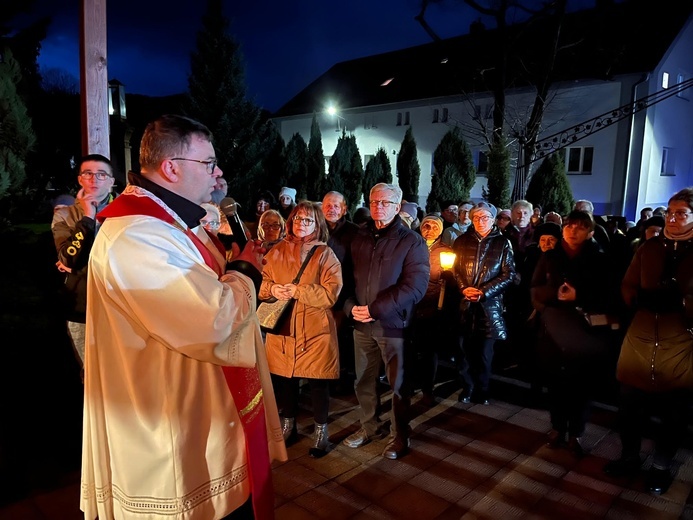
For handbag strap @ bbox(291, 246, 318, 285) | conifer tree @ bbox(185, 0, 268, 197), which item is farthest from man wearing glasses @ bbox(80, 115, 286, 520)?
conifer tree @ bbox(185, 0, 268, 197)

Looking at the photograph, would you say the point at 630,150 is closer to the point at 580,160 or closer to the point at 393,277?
the point at 580,160

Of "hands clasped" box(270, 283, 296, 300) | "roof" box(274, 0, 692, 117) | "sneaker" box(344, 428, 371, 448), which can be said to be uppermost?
"roof" box(274, 0, 692, 117)

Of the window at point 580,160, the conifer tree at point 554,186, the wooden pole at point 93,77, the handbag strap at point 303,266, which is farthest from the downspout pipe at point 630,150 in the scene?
the wooden pole at point 93,77

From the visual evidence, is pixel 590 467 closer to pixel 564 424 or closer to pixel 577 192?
pixel 564 424

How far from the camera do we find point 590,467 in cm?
390

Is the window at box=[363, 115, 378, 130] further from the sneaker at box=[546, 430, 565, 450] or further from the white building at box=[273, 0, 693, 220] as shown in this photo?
the sneaker at box=[546, 430, 565, 450]

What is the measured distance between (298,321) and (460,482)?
1.68 meters

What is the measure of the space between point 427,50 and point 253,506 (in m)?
31.6

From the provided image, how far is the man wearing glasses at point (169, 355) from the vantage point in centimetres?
174

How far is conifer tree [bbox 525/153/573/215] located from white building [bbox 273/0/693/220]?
0.78 m

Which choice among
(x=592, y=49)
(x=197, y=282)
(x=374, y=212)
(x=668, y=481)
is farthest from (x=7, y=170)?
(x=592, y=49)

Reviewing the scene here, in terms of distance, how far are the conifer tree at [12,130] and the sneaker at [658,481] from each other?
612cm

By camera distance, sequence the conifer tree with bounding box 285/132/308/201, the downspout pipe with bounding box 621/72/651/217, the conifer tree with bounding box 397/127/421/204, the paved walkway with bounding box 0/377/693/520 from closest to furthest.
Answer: the paved walkway with bounding box 0/377/693/520
the downspout pipe with bounding box 621/72/651/217
the conifer tree with bounding box 285/132/308/201
the conifer tree with bounding box 397/127/421/204

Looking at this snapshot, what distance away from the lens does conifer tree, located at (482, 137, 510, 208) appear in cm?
1567
